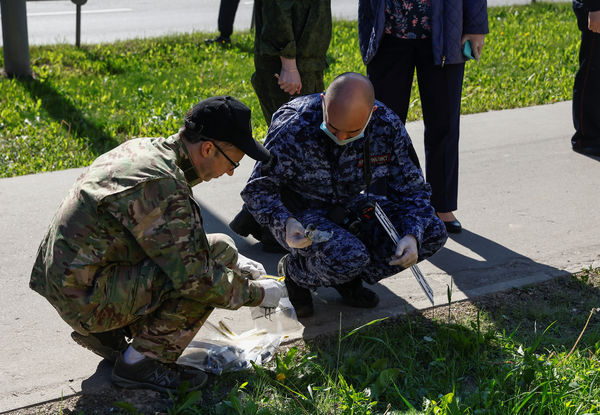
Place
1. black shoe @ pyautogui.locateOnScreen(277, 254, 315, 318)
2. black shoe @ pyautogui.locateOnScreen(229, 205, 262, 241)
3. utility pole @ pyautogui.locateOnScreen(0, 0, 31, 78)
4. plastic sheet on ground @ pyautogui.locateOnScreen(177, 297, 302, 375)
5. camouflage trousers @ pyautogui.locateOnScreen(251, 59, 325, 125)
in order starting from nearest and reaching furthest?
1. plastic sheet on ground @ pyautogui.locateOnScreen(177, 297, 302, 375)
2. black shoe @ pyautogui.locateOnScreen(277, 254, 315, 318)
3. black shoe @ pyautogui.locateOnScreen(229, 205, 262, 241)
4. camouflage trousers @ pyautogui.locateOnScreen(251, 59, 325, 125)
5. utility pole @ pyautogui.locateOnScreen(0, 0, 31, 78)

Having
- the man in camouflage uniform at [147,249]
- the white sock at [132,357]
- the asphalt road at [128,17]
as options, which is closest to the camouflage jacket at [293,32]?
the man in camouflage uniform at [147,249]

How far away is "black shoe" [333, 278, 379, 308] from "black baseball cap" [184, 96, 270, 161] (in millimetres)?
1190

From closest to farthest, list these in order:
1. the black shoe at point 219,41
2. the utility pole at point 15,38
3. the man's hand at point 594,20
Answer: the man's hand at point 594,20
the utility pole at point 15,38
the black shoe at point 219,41

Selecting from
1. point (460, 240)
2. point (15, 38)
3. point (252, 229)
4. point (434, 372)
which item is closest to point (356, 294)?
point (434, 372)

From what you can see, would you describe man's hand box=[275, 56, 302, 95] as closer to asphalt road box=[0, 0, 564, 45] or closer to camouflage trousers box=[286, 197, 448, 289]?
camouflage trousers box=[286, 197, 448, 289]

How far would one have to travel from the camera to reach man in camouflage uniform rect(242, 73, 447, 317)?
3.35 m

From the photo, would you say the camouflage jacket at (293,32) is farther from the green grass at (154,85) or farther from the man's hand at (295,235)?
the green grass at (154,85)

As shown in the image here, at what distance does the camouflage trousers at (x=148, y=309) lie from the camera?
2.69 m

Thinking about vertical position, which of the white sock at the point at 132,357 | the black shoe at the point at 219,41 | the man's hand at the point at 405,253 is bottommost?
the white sock at the point at 132,357

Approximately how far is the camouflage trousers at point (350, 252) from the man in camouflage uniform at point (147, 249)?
1.76 feet

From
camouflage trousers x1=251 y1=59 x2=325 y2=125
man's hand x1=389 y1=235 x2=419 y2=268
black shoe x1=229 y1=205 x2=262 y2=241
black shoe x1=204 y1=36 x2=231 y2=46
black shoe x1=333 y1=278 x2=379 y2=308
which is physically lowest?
black shoe x1=333 y1=278 x2=379 y2=308

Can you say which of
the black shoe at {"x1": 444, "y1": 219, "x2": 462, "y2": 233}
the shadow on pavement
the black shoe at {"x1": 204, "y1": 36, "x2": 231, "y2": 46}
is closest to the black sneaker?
the shadow on pavement

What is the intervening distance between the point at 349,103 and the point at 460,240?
5.54 ft

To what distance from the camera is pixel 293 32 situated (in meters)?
4.30
